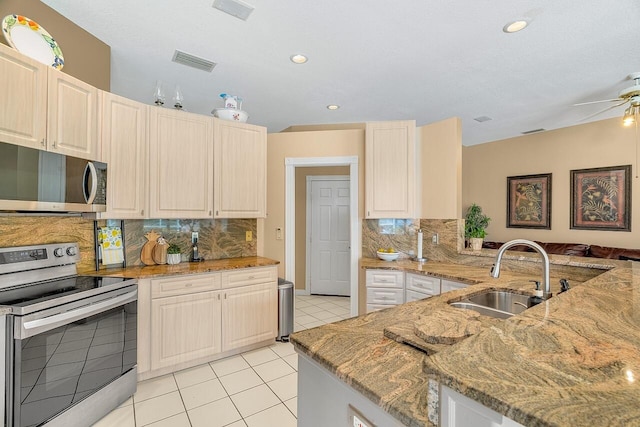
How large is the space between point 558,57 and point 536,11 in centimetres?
86

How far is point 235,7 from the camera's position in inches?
84.3

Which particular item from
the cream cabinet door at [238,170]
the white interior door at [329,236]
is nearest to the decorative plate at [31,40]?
the cream cabinet door at [238,170]

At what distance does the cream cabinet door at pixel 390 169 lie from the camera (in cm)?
365

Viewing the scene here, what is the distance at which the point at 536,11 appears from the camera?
2154mm

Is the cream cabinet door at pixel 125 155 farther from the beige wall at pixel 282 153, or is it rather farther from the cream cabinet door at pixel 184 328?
the beige wall at pixel 282 153

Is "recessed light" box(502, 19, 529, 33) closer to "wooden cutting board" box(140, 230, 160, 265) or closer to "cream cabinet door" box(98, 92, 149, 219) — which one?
"cream cabinet door" box(98, 92, 149, 219)

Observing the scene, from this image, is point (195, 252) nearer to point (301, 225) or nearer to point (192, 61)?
point (192, 61)

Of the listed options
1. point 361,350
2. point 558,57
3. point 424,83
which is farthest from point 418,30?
point 361,350

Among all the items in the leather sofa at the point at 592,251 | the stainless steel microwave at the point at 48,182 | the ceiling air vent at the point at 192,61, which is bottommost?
the leather sofa at the point at 592,251

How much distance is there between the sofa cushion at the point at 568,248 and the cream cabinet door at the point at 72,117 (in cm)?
618

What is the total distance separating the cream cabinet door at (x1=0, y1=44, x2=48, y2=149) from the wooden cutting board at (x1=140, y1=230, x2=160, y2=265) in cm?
124

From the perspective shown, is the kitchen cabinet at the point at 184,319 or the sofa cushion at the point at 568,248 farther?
the sofa cushion at the point at 568,248

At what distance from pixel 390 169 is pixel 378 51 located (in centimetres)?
139

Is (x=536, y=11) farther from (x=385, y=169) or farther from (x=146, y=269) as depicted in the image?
(x=146, y=269)
